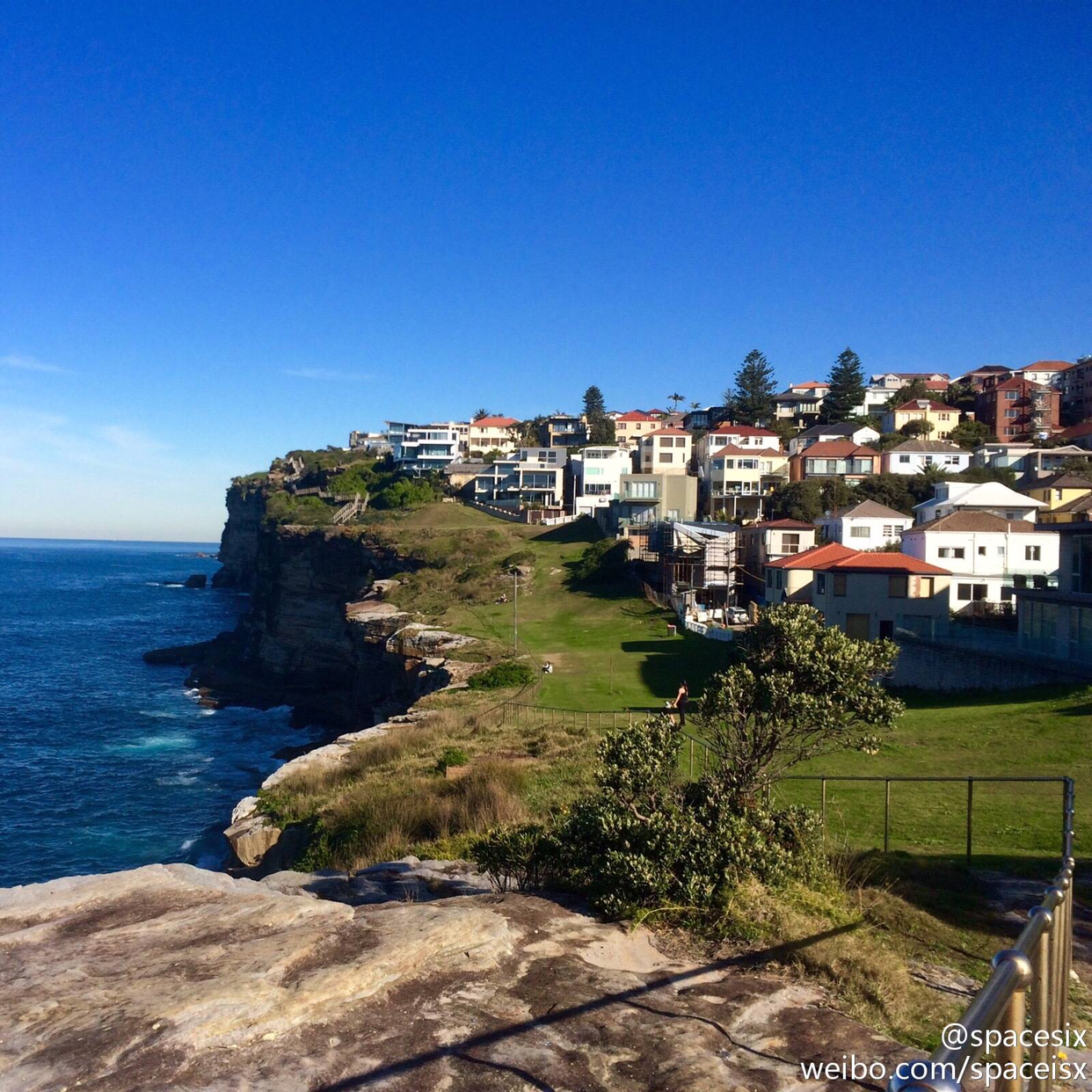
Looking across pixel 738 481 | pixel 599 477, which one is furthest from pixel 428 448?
pixel 738 481

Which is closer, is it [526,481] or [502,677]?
[502,677]

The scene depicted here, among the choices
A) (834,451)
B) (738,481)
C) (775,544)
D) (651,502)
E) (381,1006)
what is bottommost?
(381,1006)

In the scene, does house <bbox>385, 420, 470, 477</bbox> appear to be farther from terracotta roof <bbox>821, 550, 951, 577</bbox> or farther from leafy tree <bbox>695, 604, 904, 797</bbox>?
leafy tree <bbox>695, 604, 904, 797</bbox>

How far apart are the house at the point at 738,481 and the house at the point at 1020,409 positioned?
4442 cm

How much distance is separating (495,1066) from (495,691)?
25.6 m

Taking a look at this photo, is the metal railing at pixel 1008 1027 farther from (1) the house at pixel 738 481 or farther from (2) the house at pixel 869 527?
(1) the house at pixel 738 481

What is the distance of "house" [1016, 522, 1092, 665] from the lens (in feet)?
83.3

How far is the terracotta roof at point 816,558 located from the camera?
41.9 metres

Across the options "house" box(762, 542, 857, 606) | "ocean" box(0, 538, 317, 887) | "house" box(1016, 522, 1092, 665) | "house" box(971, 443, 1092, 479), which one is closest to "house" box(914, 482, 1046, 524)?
"house" box(762, 542, 857, 606)

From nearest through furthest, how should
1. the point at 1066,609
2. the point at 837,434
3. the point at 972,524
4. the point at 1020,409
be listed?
the point at 1066,609, the point at 972,524, the point at 837,434, the point at 1020,409

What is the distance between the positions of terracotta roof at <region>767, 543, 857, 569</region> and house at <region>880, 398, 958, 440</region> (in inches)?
2745

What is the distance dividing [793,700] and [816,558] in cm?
3506

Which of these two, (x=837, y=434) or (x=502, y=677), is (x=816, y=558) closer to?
(x=502, y=677)

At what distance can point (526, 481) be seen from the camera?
97.2 metres
